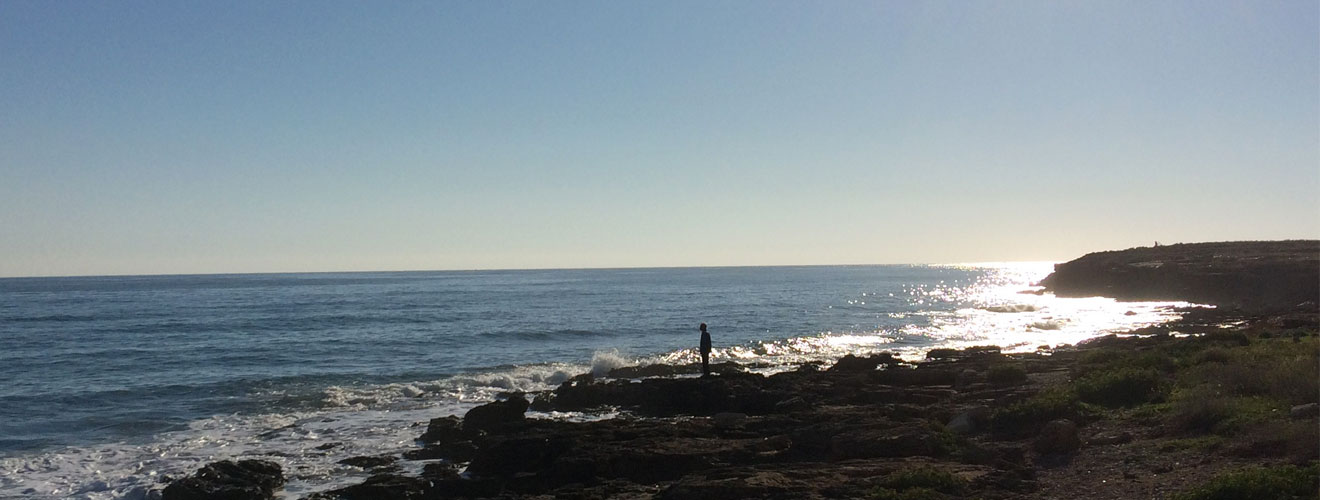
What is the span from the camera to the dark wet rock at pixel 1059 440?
578 inches

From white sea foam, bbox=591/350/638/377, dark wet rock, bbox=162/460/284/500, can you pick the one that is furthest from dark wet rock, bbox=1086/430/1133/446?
white sea foam, bbox=591/350/638/377

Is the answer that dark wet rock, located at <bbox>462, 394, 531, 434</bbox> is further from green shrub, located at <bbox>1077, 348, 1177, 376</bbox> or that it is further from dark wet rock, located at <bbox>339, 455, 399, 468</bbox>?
green shrub, located at <bbox>1077, 348, 1177, 376</bbox>

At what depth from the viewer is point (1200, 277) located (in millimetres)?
64625

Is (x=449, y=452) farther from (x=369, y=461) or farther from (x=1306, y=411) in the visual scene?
(x=1306, y=411)

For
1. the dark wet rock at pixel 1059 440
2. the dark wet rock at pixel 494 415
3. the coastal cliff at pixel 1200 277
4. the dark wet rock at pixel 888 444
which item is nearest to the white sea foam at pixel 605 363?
the dark wet rock at pixel 494 415

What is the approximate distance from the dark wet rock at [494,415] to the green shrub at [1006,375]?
12.9 metres

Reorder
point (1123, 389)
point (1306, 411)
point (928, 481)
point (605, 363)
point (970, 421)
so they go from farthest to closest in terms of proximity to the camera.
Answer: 1. point (605, 363)
2. point (1123, 389)
3. point (970, 421)
4. point (1306, 411)
5. point (928, 481)

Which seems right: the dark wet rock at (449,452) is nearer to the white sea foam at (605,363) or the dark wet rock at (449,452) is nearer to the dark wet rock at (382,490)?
the dark wet rock at (382,490)

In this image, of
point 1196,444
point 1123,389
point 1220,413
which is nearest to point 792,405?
point 1123,389

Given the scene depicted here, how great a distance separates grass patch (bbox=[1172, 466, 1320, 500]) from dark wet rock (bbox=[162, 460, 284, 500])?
15.8m

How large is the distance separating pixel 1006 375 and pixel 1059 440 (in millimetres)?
10010

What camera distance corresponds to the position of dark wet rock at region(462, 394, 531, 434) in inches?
851

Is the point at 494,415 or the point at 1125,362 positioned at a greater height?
the point at 1125,362

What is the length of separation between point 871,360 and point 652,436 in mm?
15451
